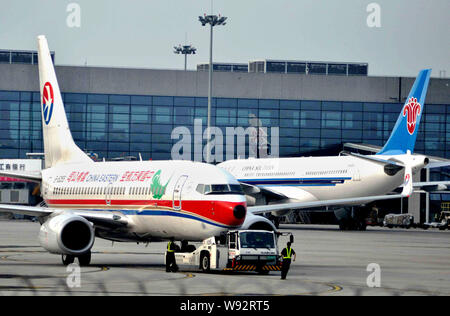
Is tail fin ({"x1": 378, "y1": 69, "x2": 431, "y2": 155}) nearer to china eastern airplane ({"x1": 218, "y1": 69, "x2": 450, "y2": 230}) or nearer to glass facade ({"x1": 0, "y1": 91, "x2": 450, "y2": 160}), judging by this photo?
china eastern airplane ({"x1": 218, "y1": 69, "x2": 450, "y2": 230})

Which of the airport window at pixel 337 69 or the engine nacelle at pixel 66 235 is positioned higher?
the airport window at pixel 337 69

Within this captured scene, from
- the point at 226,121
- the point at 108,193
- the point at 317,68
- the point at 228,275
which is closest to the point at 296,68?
the point at 317,68

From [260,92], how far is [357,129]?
1345cm

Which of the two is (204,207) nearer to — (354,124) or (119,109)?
(119,109)

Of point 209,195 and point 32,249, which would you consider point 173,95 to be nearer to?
point 32,249

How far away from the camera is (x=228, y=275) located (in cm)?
3159

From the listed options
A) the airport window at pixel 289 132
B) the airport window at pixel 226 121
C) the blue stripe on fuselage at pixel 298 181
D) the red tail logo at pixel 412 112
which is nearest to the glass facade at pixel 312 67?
the airport window at pixel 289 132

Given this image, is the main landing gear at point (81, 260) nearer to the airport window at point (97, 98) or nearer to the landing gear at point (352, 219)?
the landing gear at point (352, 219)

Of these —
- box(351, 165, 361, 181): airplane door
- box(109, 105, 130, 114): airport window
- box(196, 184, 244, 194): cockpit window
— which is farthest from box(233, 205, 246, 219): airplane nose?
box(109, 105, 130, 114): airport window

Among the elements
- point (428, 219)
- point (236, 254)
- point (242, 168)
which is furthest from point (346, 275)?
point (428, 219)

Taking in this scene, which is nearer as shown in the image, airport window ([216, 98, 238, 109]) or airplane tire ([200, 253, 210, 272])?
airplane tire ([200, 253, 210, 272])

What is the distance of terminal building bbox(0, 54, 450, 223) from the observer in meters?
111

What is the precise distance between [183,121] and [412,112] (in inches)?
1866

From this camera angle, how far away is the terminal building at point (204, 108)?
11088cm
